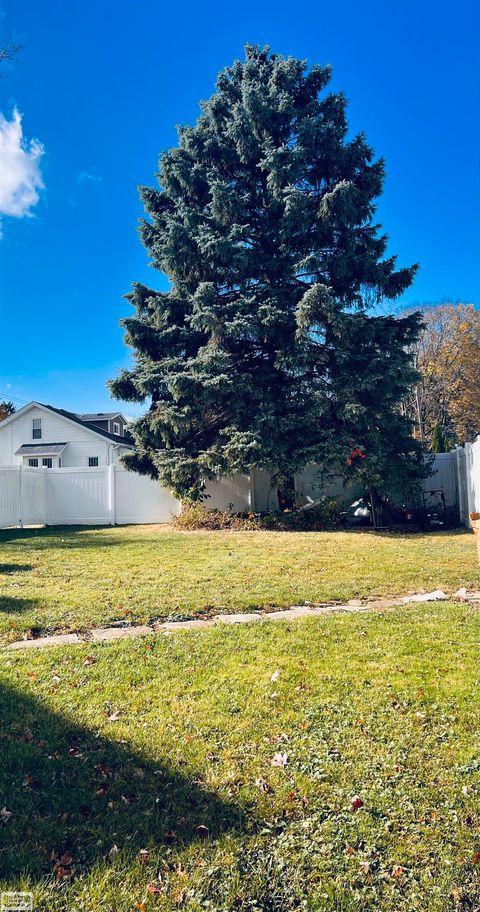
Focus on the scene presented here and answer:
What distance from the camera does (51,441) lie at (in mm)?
24750

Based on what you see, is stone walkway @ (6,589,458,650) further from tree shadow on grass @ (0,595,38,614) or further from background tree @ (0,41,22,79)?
background tree @ (0,41,22,79)

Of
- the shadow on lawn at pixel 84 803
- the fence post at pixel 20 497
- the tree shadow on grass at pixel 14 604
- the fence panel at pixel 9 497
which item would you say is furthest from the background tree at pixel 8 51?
the fence post at pixel 20 497

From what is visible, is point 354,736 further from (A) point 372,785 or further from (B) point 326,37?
(B) point 326,37

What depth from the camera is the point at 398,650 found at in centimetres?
376

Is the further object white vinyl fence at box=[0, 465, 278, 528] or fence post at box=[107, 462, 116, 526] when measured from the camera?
fence post at box=[107, 462, 116, 526]

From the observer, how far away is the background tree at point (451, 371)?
1044 inches

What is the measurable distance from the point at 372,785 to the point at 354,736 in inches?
14.5

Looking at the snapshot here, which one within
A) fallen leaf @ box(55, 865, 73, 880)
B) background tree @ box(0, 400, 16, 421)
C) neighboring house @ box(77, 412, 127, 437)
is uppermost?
background tree @ box(0, 400, 16, 421)

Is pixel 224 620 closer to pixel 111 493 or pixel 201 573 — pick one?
pixel 201 573

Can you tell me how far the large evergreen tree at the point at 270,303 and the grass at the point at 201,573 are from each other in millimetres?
2751

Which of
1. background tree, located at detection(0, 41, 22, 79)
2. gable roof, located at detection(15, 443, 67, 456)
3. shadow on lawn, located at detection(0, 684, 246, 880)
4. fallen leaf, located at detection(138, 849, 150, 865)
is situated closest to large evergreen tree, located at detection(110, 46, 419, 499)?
background tree, located at detection(0, 41, 22, 79)

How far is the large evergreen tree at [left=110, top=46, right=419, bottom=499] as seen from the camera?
12.3m

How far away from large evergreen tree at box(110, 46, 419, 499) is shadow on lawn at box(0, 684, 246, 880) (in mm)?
9696

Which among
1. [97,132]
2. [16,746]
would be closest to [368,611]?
[16,746]
